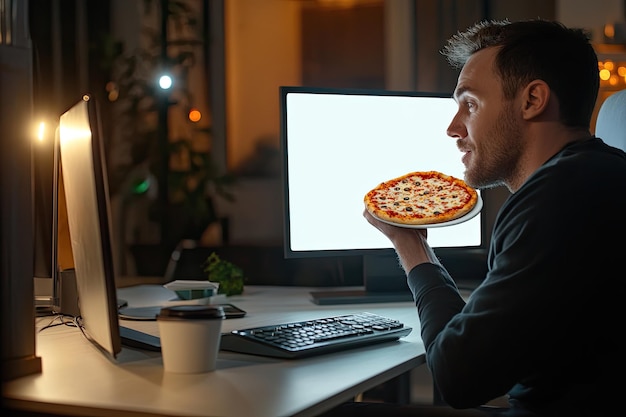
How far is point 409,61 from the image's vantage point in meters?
2.73

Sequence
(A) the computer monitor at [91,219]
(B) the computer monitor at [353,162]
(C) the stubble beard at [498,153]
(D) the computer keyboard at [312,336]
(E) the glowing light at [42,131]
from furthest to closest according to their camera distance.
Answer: (B) the computer monitor at [353,162] < (E) the glowing light at [42,131] < (C) the stubble beard at [498,153] < (D) the computer keyboard at [312,336] < (A) the computer monitor at [91,219]

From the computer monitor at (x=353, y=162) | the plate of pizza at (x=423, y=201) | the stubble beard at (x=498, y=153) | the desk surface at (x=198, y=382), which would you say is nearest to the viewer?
the desk surface at (x=198, y=382)

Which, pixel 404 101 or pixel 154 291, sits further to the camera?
pixel 154 291

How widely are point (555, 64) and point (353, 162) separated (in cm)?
72

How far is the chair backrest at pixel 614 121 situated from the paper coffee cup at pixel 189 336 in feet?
3.18

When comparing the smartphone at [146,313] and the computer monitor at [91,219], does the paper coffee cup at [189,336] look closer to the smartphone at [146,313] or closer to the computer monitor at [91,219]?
the computer monitor at [91,219]

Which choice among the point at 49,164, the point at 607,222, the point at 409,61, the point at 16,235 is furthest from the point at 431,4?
the point at 16,235

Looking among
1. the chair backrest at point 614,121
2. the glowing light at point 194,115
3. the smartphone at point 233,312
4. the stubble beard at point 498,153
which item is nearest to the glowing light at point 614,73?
the chair backrest at point 614,121

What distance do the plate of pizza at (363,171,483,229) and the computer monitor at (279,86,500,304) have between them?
103 mm

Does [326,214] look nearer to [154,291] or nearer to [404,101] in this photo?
[404,101]

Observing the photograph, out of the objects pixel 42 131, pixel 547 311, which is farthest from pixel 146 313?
pixel 547 311

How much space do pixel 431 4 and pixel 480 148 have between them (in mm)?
1351

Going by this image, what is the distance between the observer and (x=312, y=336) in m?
1.34

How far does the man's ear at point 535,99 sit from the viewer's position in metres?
1.34
